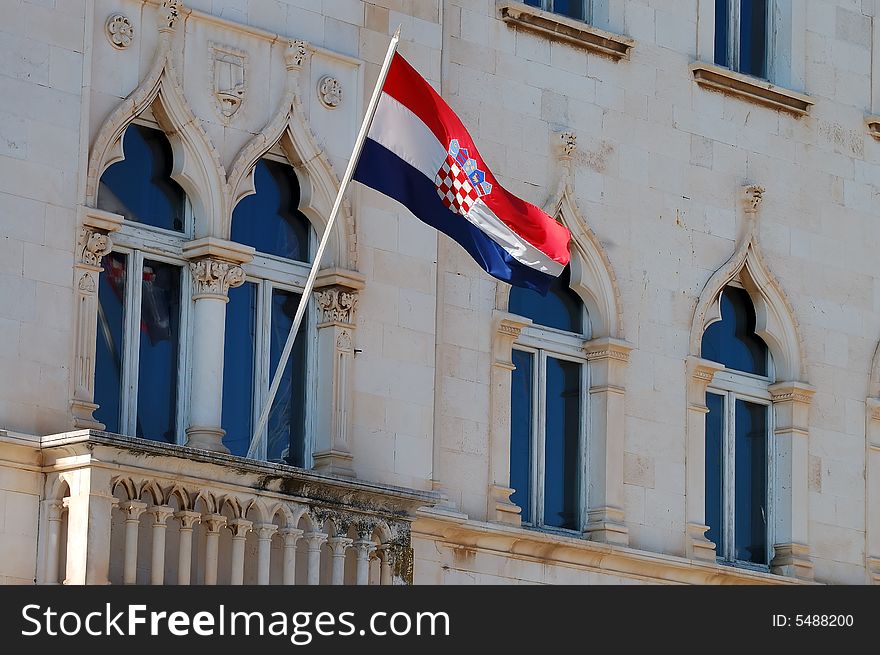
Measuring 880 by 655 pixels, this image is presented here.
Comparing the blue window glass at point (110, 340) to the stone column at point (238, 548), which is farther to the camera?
the blue window glass at point (110, 340)

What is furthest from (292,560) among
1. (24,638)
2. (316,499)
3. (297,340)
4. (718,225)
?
(718,225)

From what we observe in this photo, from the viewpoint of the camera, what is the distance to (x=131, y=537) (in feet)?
69.2

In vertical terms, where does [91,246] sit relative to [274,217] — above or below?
below

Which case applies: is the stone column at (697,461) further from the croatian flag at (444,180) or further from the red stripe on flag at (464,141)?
the croatian flag at (444,180)

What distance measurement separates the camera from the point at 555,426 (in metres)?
25.7

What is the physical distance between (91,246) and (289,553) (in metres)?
2.74

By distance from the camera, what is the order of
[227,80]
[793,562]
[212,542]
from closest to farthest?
[212,542] → [227,80] → [793,562]

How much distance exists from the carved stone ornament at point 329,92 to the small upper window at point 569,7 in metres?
2.95

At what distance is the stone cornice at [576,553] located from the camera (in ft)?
78.7

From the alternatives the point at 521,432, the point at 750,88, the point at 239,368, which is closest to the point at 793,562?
the point at 521,432

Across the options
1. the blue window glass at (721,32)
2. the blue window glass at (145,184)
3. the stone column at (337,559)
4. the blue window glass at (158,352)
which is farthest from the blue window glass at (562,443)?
the blue window glass at (145,184)

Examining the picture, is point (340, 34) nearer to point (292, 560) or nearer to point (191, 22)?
point (191, 22)

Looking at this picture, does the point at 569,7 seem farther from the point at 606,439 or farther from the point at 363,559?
the point at 363,559

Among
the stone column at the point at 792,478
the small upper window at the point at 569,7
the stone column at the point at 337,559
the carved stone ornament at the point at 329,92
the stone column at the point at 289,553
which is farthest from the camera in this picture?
the stone column at the point at 792,478
